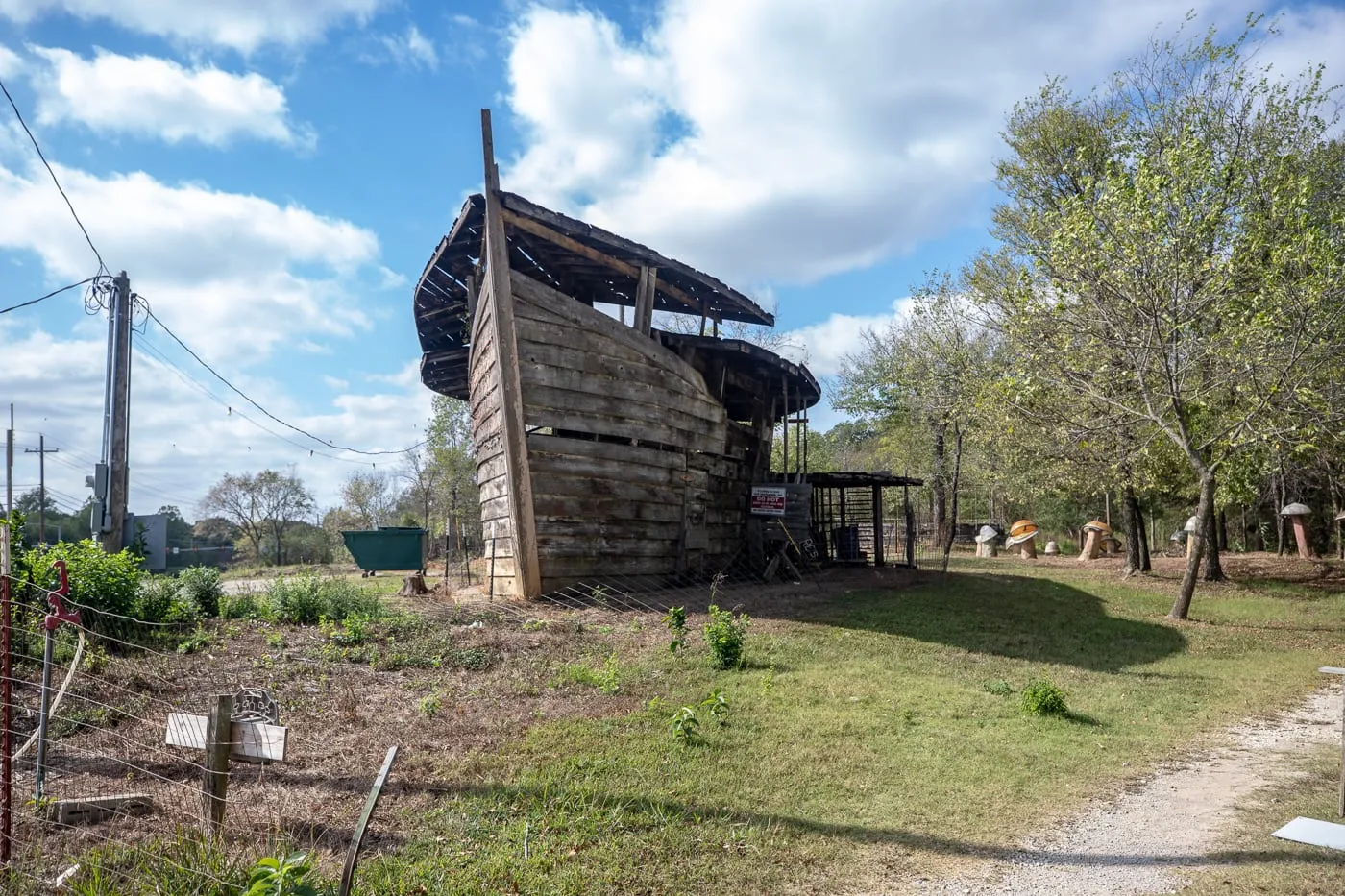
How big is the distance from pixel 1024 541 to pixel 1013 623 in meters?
17.6

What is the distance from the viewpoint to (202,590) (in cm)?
1066

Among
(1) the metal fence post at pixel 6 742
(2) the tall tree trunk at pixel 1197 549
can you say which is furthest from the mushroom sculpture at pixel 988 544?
(1) the metal fence post at pixel 6 742

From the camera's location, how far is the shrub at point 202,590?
10508mm

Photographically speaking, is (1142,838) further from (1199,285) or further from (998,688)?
(1199,285)

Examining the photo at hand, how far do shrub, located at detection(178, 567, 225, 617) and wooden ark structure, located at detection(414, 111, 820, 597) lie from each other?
3.82m

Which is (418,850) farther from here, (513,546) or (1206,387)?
(1206,387)

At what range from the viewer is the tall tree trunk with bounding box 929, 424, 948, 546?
32.9 m

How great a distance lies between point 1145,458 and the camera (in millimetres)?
18016

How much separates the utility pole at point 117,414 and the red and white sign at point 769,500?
37.1ft

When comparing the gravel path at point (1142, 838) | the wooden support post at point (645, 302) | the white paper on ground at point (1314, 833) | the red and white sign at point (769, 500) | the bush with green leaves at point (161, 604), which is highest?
the wooden support post at point (645, 302)

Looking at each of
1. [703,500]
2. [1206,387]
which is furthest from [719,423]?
[1206,387]

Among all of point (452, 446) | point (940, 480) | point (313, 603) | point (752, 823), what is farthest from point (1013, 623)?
point (452, 446)

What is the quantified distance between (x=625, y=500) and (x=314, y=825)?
8.90 m

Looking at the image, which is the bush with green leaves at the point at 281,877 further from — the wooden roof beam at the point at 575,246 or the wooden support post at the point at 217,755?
the wooden roof beam at the point at 575,246
